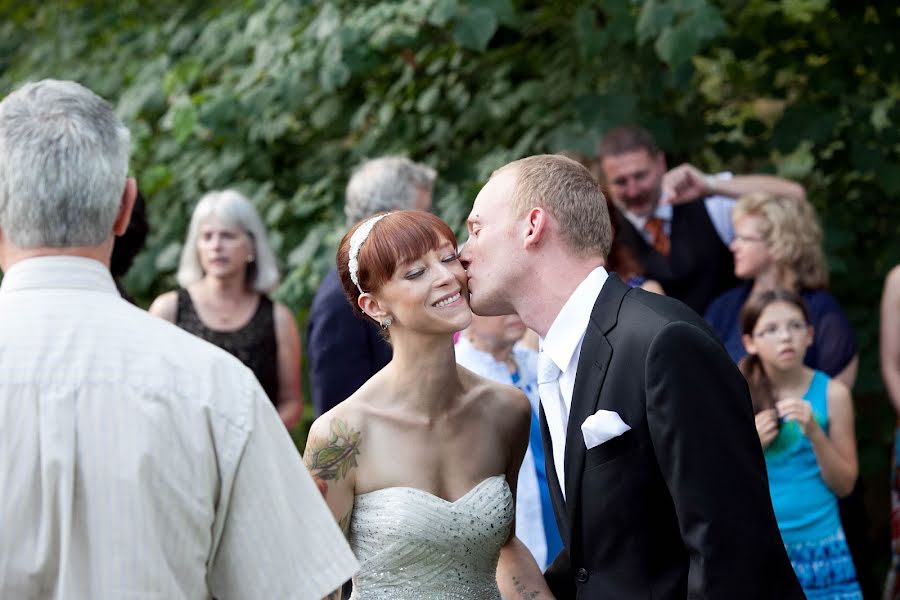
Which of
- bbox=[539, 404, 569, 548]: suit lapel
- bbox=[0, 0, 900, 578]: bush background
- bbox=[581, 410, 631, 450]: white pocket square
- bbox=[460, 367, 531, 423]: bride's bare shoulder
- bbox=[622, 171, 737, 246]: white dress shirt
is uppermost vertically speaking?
bbox=[0, 0, 900, 578]: bush background

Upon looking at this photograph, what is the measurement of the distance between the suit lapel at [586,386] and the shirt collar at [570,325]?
6 centimetres

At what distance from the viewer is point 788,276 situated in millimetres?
4730

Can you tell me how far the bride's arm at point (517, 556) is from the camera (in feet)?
9.53

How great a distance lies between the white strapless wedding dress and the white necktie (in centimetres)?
30

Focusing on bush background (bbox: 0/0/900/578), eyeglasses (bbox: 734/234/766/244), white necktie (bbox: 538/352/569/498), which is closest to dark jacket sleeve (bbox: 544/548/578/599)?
white necktie (bbox: 538/352/569/498)

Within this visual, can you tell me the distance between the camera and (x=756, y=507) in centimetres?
224

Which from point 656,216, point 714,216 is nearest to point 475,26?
point 656,216

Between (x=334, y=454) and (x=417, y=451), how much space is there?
0.71ft

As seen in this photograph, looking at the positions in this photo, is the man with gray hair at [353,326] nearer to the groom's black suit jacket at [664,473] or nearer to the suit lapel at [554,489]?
the suit lapel at [554,489]

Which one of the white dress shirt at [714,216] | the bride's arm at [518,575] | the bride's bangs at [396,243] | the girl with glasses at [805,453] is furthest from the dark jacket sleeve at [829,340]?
the bride's bangs at [396,243]

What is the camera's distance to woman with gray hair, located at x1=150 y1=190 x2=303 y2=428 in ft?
16.5

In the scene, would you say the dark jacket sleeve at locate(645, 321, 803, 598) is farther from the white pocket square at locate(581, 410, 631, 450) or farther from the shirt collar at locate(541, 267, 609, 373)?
the shirt collar at locate(541, 267, 609, 373)

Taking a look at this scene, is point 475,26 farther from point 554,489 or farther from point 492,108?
point 554,489

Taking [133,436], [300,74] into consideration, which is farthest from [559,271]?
[300,74]
